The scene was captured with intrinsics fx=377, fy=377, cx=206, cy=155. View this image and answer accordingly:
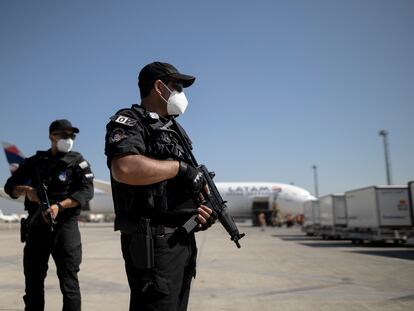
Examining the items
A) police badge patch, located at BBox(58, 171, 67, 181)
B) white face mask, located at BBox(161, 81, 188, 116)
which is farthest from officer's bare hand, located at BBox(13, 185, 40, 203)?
white face mask, located at BBox(161, 81, 188, 116)

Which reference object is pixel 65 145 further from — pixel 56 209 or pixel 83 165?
pixel 56 209

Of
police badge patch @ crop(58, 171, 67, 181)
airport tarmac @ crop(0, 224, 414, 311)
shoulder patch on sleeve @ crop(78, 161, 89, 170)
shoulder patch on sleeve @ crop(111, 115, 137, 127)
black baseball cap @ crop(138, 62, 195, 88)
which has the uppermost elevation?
black baseball cap @ crop(138, 62, 195, 88)

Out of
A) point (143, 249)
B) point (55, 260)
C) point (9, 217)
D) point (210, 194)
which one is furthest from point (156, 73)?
point (9, 217)

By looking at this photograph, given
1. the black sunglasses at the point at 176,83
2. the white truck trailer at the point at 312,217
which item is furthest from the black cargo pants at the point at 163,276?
the white truck trailer at the point at 312,217

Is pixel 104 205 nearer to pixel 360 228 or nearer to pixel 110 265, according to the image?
pixel 360 228

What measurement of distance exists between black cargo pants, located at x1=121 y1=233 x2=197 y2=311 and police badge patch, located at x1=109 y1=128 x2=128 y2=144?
58 centimetres

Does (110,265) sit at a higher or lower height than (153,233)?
lower

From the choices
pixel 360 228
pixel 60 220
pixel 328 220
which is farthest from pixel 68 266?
pixel 328 220

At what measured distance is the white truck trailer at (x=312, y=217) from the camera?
2409cm

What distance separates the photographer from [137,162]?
85.0 inches

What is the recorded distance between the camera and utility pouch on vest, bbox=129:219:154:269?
2.12 meters

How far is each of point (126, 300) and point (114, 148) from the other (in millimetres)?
3713

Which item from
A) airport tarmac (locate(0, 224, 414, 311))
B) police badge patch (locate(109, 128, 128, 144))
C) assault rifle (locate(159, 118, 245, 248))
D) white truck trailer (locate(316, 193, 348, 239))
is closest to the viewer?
police badge patch (locate(109, 128, 128, 144))

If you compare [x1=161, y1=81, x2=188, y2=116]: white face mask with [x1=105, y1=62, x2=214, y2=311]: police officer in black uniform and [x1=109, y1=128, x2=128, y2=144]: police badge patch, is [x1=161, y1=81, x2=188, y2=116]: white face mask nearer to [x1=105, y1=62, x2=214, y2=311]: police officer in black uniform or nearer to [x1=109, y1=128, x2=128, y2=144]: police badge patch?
[x1=105, y1=62, x2=214, y2=311]: police officer in black uniform
